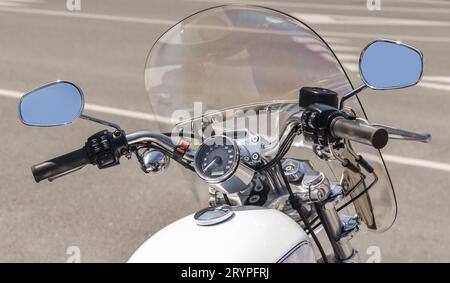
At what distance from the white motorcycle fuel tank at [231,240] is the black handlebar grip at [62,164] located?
414mm

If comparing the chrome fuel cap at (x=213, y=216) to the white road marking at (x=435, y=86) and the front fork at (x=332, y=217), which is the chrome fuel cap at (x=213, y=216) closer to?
the front fork at (x=332, y=217)

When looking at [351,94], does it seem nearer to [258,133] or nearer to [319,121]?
[319,121]

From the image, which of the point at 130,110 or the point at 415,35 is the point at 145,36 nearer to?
the point at 130,110

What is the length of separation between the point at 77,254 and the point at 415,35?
8.68 meters

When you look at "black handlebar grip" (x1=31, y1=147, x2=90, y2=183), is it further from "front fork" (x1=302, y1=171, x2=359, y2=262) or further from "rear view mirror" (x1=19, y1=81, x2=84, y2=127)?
"front fork" (x1=302, y1=171, x2=359, y2=262)

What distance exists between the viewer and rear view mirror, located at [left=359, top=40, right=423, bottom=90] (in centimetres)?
231

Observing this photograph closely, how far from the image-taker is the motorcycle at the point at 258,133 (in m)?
2.15

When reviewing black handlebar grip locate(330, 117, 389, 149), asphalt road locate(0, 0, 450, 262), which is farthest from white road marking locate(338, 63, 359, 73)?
black handlebar grip locate(330, 117, 389, 149)

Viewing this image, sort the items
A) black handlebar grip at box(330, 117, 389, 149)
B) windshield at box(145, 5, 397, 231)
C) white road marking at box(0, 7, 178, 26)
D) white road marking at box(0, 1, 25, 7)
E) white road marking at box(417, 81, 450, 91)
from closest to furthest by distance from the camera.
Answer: black handlebar grip at box(330, 117, 389, 149) → windshield at box(145, 5, 397, 231) → white road marking at box(417, 81, 450, 91) → white road marking at box(0, 7, 178, 26) → white road marking at box(0, 1, 25, 7)

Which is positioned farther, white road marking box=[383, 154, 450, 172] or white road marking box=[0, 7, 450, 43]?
white road marking box=[0, 7, 450, 43]

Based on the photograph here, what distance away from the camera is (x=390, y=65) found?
2.33m

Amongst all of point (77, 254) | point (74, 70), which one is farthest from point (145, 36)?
point (77, 254)

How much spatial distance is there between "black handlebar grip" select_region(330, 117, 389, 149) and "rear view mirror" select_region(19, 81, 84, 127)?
890 mm

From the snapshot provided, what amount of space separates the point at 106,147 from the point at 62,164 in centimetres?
16
